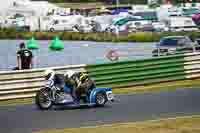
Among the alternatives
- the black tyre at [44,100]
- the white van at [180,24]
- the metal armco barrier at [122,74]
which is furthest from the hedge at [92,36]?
the black tyre at [44,100]

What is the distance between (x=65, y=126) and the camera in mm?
14320

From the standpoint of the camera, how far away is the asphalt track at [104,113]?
582 inches

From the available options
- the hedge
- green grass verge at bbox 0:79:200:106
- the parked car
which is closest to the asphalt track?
green grass verge at bbox 0:79:200:106

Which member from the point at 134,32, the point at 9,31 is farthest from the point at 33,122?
the point at 9,31

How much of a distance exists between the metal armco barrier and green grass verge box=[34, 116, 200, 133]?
6702mm

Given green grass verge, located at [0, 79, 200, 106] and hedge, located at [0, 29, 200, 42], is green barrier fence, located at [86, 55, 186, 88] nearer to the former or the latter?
green grass verge, located at [0, 79, 200, 106]

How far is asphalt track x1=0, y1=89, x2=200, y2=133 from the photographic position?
14.8 m

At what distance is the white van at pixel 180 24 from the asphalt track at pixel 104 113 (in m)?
38.3

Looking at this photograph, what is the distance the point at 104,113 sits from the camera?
647 inches

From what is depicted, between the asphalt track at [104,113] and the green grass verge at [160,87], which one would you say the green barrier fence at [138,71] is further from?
the asphalt track at [104,113]

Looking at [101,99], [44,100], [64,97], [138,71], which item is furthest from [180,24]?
[44,100]

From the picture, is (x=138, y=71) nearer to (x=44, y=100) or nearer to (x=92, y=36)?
(x=44, y=100)

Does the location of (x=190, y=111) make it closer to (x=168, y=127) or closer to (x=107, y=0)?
(x=168, y=127)

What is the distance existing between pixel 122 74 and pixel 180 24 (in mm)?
36634
